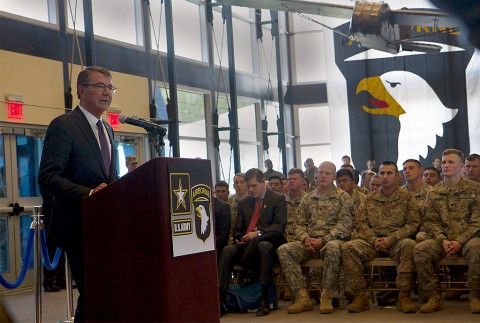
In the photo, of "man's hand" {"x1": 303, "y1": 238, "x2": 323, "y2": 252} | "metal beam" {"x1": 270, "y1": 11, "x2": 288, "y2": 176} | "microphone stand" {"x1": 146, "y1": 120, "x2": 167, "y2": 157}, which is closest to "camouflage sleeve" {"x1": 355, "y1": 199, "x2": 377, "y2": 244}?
"man's hand" {"x1": 303, "y1": 238, "x2": 323, "y2": 252}

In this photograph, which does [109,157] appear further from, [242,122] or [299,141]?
[299,141]

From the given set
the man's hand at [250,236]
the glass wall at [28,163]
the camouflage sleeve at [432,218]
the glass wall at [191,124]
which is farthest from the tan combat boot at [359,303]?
the glass wall at [191,124]

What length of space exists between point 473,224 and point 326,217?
1247 mm

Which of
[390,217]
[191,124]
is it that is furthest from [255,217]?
[191,124]

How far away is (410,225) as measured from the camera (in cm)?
611

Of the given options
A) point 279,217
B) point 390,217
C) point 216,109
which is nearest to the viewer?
point 390,217

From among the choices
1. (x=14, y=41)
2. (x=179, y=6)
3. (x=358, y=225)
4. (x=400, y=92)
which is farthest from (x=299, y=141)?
(x=358, y=225)

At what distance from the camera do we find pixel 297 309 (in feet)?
20.1

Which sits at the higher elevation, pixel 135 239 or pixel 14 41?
pixel 14 41

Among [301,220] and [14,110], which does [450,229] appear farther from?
→ [14,110]

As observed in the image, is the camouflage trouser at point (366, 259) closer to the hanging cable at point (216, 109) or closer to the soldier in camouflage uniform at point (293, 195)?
the soldier in camouflage uniform at point (293, 195)

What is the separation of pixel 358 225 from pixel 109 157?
3.64 m

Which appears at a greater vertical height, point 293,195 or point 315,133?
point 315,133

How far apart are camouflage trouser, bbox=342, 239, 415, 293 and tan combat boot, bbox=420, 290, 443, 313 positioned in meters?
0.18
